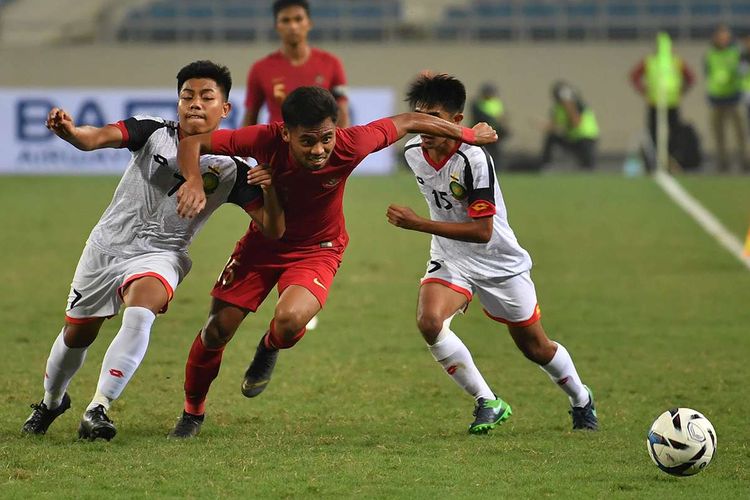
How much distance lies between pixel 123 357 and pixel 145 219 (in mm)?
653

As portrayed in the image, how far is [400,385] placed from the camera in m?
7.43

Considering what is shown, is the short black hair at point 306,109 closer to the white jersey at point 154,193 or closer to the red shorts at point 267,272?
the white jersey at point 154,193

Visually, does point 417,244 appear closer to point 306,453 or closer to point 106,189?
point 106,189

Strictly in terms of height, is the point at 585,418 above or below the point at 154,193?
below

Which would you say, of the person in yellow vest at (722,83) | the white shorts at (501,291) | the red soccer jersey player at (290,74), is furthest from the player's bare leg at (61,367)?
the person in yellow vest at (722,83)

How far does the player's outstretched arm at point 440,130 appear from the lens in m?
5.90

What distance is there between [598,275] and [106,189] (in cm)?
888

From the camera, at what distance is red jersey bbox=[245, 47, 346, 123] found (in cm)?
963

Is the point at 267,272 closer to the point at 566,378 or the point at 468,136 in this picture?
the point at 468,136

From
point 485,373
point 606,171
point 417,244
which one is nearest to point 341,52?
point 606,171

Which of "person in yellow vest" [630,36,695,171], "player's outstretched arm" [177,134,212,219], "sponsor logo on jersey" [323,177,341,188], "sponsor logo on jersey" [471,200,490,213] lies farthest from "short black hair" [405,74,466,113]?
"person in yellow vest" [630,36,695,171]

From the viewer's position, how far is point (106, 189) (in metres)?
18.6

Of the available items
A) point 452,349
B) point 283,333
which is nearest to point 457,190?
point 452,349

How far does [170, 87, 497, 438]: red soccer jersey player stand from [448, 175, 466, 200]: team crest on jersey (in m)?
0.29
